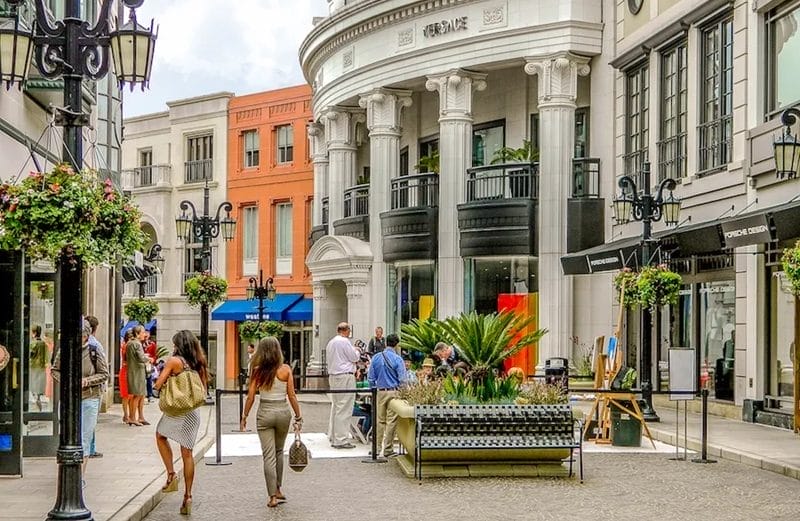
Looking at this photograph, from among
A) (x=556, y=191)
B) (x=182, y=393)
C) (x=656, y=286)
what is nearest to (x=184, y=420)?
(x=182, y=393)

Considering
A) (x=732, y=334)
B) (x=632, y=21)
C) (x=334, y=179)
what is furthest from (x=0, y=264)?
(x=334, y=179)

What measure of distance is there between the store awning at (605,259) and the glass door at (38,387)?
470 inches

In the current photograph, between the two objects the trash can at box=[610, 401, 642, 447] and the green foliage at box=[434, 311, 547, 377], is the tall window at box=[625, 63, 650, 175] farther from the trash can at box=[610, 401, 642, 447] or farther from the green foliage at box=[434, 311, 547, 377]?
the green foliage at box=[434, 311, 547, 377]

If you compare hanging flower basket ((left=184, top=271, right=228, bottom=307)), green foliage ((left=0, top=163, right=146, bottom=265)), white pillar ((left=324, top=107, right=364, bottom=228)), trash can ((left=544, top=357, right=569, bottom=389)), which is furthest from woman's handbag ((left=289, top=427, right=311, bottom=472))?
white pillar ((left=324, top=107, right=364, bottom=228))

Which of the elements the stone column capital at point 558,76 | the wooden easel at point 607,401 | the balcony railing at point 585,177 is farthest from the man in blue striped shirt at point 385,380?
the stone column capital at point 558,76

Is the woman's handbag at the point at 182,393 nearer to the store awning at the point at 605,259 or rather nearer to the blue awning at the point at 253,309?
the store awning at the point at 605,259

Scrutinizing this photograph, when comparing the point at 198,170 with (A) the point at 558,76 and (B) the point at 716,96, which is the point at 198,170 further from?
(B) the point at 716,96

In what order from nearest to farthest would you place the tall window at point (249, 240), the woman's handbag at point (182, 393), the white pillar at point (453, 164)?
the woman's handbag at point (182, 393), the white pillar at point (453, 164), the tall window at point (249, 240)

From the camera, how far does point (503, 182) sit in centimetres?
3278

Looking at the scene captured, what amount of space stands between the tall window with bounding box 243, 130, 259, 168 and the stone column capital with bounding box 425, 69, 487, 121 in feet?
→ 60.4

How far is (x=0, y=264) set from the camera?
→ 48.6ft

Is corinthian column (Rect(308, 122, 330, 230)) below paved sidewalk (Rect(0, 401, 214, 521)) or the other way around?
the other way around

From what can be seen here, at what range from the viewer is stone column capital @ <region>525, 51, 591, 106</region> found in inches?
1229

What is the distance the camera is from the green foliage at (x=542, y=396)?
15.3 meters
